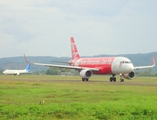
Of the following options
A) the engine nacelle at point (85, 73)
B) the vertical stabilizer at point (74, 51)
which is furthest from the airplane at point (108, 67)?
the vertical stabilizer at point (74, 51)

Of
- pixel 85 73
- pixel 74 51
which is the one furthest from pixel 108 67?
pixel 74 51

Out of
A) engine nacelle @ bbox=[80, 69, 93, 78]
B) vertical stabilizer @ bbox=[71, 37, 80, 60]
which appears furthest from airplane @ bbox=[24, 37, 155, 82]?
vertical stabilizer @ bbox=[71, 37, 80, 60]

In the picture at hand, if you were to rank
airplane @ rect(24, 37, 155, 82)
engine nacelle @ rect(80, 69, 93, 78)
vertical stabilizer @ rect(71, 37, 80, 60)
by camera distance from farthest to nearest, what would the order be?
vertical stabilizer @ rect(71, 37, 80, 60), engine nacelle @ rect(80, 69, 93, 78), airplane @ rect(24, 37, 155, 82)

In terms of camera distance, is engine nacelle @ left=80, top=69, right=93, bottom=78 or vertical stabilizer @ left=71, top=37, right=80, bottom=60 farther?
vertical stabilizer @ left=71, top=37, right=80, bottom=60

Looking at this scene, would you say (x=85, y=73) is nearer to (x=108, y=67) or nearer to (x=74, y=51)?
(x=108, y=67)

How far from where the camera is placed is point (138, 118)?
18.1 meters

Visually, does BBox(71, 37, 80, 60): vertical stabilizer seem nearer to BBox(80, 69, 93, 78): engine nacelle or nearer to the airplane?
the airplane

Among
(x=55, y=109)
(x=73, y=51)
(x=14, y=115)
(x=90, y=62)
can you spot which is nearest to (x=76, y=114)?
(x=55, y=109)

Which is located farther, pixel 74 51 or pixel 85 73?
pixel 74 51

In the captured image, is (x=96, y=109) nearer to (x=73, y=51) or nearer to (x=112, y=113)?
(x=112, y=113)

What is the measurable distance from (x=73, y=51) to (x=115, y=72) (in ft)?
61.6

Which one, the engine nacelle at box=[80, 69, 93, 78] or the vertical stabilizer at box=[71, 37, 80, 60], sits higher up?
the vertical stabilizer at box=[71, 37, 80, 60]

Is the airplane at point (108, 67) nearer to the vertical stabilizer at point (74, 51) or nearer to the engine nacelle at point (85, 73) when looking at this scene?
the engine nacelle at point (85, 73)

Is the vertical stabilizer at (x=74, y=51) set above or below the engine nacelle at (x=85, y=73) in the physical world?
above
